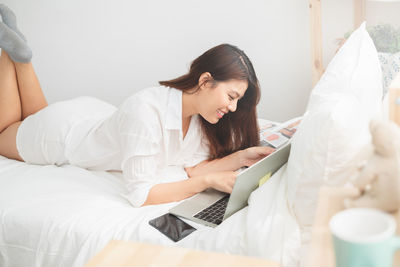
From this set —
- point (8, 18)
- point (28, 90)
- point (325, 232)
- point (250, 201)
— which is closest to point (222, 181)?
point (250, 201)

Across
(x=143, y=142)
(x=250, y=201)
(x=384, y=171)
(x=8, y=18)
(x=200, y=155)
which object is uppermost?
(x=8, y=18)

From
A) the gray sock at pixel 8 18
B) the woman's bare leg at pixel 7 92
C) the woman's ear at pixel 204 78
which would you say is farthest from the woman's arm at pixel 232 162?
the gray sock at pixel 8 18

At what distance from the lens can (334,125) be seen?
2.71 ft

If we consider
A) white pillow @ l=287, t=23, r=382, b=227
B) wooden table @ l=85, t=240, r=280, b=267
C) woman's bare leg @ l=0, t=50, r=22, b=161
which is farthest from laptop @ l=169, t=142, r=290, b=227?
woman's bare leg @ l=0, t=50, r=22, b=161

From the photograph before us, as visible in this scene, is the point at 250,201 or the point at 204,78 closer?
the point at 250,201

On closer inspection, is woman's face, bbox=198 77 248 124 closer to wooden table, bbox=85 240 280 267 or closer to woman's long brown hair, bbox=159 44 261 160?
woman's long brown hair, bbox=159 44 261 160

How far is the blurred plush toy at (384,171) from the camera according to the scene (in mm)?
484

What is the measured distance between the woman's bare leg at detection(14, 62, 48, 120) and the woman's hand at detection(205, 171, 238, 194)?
3.79 feet

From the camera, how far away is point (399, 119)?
23.7 inches

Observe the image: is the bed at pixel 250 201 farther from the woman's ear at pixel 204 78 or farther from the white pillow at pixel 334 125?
the woman's ear at pixel 204 78

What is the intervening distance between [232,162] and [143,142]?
0.41 metres

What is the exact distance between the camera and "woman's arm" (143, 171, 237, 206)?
4.35ft

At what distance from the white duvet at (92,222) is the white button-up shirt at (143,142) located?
63mm

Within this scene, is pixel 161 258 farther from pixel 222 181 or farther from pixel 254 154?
pixel 254 154
